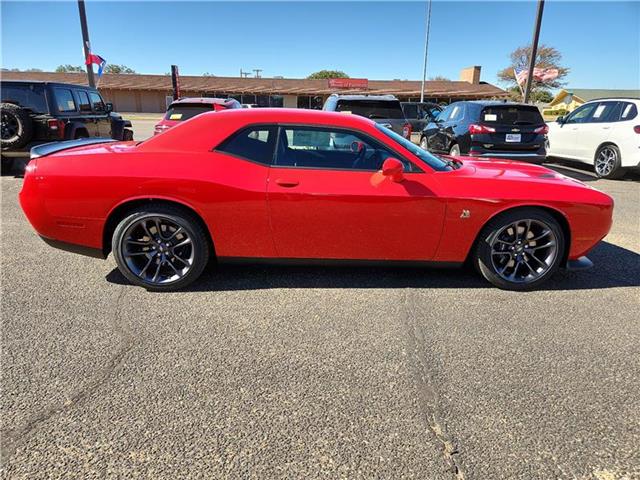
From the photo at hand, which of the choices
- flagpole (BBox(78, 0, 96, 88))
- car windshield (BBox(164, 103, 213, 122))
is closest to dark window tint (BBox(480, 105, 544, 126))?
car windshield (BBox(164, 103, 213, 122))

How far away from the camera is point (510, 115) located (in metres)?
8.51

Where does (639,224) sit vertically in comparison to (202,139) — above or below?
below

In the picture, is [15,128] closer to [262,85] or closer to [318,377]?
[318,377]

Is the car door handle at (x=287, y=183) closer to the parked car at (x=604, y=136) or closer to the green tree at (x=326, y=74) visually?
the parked car at (x=604, y=136)

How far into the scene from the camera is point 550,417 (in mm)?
2168

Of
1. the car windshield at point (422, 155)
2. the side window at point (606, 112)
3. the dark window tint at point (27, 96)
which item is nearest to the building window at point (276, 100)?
the side window at point (606, 112)

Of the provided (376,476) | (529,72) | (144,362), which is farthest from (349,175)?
(529,72)

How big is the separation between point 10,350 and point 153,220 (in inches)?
51.4

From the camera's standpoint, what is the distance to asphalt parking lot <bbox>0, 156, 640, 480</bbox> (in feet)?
6.19

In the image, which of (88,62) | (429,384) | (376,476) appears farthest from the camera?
(88,62)

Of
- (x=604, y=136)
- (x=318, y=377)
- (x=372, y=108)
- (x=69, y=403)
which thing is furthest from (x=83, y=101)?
(x=604, y=136)

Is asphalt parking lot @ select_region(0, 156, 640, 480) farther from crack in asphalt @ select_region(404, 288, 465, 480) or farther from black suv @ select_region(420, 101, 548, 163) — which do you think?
black suv @ select_region(420, 101, 548, 163)

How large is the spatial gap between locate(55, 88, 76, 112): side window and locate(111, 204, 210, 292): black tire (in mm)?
6022

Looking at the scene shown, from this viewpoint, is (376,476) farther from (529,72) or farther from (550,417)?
(529,72)
